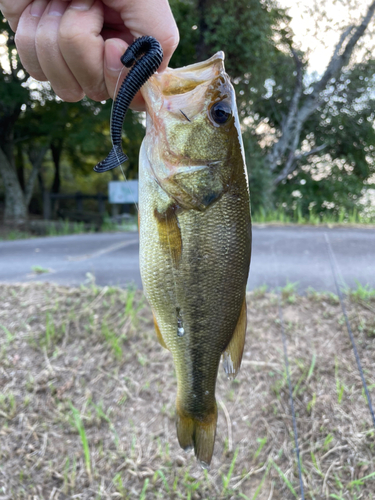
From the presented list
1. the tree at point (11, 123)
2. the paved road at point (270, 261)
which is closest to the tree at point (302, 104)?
the paved road at point (270, 261)

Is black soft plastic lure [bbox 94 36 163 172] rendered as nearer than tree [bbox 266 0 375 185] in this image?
Yes

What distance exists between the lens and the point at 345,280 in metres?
3.30

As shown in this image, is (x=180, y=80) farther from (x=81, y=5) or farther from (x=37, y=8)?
(x=37, y=8)

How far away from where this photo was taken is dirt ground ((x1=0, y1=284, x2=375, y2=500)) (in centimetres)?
207

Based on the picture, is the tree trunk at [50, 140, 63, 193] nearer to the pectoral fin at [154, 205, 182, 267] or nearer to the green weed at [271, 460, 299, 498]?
the green weed at [271, 460, 299, 498]

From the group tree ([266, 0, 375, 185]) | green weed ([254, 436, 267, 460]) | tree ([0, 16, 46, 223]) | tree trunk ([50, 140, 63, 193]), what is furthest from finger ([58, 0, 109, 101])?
tree trunk ([50, 140, 63, 193])

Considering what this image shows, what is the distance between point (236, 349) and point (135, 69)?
2.59 feet

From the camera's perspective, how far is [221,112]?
994 mm

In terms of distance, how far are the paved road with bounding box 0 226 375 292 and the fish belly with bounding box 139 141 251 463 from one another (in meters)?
2.35

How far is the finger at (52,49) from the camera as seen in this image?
1.08 m

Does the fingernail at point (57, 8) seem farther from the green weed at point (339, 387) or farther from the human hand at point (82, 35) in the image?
the green weed at point (339, 387)

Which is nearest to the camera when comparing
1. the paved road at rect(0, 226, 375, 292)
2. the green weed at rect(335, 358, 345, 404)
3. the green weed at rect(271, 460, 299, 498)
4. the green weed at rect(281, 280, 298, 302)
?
the green weed at rect(271, 460, 299, 498)

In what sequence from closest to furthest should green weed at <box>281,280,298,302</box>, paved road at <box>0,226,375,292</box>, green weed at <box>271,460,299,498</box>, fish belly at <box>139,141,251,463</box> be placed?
fish belly at <box>139,141,251,463</box> → green weed at <box>271,460,299,498</box> → green weed at <box>281,280,298,302</box> → paved road at <box>0,226,375,292</box>

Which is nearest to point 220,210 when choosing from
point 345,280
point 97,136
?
point 345,280
